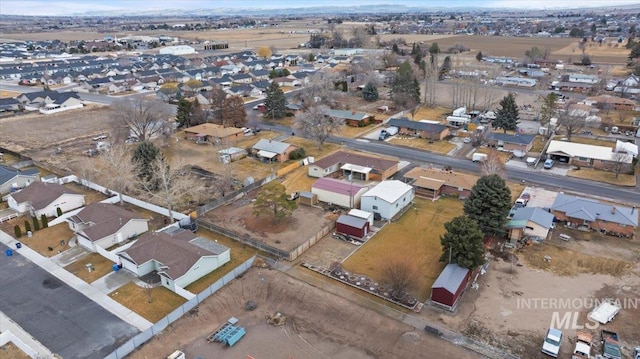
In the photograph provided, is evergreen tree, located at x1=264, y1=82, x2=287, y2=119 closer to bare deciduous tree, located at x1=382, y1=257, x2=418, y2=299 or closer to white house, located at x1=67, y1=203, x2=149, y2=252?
white house, located at x1=67, y1=203, x2=149, y2=252

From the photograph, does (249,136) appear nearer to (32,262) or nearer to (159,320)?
(32,262)

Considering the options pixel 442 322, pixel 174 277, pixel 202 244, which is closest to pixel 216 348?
pixel 174 277

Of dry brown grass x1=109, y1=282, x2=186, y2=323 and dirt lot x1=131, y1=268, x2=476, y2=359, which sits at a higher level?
dry brown grass x1=109, y1=282, x2=186, y2=323

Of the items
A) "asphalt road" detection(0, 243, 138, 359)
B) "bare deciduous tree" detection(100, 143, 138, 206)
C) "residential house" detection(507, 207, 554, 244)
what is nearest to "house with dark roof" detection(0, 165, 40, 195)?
"bare deciduous tree" detection(100, 143, 138, 206)

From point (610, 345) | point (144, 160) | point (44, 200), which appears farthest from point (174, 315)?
point (610, 345)

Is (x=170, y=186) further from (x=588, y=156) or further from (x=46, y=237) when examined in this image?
(x=588, y=156)
